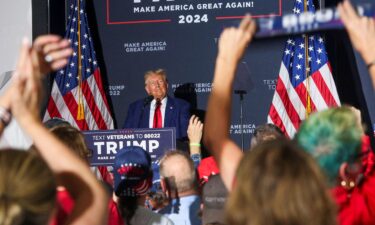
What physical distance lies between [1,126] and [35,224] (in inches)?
23.9

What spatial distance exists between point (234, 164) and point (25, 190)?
0.88 m

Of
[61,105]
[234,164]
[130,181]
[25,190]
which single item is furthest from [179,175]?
[61,105]

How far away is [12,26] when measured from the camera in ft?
30.6

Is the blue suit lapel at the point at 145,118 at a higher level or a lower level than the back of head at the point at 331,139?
lower

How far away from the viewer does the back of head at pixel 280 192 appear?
1.91 meters

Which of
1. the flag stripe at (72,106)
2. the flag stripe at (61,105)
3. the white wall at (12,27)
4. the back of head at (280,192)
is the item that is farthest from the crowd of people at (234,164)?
the white wall at (12,27)

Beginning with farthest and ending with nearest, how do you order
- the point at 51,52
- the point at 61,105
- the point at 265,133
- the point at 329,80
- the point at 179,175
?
the point at 61,105 → the point at 329,80 → the point at 265,133 → the point at 179,175 → the point at 51,52

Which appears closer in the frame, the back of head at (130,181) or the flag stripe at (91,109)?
the back of head at (130,181)

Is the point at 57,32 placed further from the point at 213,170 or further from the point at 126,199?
the point at 126,199

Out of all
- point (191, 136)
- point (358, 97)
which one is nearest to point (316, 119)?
point (191, 136)

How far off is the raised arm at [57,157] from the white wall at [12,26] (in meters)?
7.06

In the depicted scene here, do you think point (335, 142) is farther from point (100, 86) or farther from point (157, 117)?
point (100, 86)

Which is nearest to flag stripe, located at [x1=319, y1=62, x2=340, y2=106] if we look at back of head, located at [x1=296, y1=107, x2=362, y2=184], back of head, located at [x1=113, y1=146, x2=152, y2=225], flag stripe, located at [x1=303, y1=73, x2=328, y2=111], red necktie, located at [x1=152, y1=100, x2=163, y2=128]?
flag stripe, located at [x1=303, y1=73, x2=328, y2=111]

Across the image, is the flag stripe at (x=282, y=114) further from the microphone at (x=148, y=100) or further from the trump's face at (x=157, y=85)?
the microphone at (x=148, y=100)
